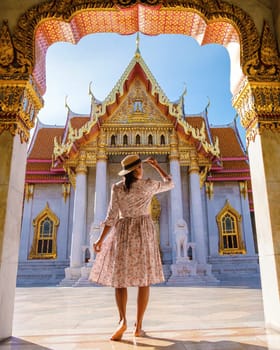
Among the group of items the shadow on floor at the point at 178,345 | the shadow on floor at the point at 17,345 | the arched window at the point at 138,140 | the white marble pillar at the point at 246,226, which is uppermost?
the arched window at the point at 138,140

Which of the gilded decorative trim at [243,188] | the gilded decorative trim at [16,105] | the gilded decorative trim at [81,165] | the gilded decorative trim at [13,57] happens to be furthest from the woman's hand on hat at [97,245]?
the gilded decorative trim at [243,188]

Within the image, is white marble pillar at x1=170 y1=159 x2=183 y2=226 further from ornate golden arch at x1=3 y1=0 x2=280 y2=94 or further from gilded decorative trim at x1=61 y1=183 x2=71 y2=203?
ornate golden arch at x1=3 y1=0 x2=280 y2=94

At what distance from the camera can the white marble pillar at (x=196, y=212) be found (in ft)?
34.4

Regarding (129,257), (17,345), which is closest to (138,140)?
(129,257)

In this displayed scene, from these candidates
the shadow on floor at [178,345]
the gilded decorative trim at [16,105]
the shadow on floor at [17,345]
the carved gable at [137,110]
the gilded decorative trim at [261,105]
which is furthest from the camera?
the carved gable at [137,110]

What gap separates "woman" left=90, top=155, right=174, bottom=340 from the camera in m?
2.19

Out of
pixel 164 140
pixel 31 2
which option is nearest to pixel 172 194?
pixel 164 140

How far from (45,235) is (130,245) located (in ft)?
36.3

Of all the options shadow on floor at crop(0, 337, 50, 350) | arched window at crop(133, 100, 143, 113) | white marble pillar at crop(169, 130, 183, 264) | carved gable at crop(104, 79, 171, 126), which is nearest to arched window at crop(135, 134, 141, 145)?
carved gable at crop(104, 79, 171, 126)

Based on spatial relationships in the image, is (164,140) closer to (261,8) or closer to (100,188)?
(100,188)

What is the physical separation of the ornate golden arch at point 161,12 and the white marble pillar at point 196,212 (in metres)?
8.15

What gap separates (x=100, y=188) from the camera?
34.5ft

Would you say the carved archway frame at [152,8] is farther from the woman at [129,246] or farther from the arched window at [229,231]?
the arched window at [229,231]

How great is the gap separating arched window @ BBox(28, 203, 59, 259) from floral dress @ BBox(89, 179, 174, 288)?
1049 cm
